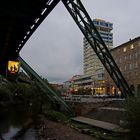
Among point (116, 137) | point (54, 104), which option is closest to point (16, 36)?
point (54, 104)

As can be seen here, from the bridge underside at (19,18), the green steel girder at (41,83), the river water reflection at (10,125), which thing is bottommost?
the river water reflection at (10,125)

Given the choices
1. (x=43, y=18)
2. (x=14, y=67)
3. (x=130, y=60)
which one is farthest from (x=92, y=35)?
(x=130, y=60)

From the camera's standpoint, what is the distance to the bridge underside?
22.9 m

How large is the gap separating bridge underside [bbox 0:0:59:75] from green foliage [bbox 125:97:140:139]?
30.8 feet

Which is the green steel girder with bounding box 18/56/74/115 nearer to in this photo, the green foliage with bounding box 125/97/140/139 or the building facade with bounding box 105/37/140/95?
the green foliage with bounding box 125/97/140/139

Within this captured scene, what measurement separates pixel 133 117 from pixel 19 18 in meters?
13.8

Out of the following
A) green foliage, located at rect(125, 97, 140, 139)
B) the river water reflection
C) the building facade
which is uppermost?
the building facade

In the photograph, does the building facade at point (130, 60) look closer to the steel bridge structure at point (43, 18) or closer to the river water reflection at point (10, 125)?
the river water reflection at point (10, 125)

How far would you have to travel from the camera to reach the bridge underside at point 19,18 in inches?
902

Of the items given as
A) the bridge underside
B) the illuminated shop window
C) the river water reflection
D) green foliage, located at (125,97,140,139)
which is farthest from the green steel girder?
green foliage, located at (125,97,140,139)

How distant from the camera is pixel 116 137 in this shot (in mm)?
20891

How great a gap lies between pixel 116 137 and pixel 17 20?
14.3 m

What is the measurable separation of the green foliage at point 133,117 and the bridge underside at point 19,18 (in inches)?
369

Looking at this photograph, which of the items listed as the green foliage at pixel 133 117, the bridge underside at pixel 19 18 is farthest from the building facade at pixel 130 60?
the green foliage at pixel 133 117
